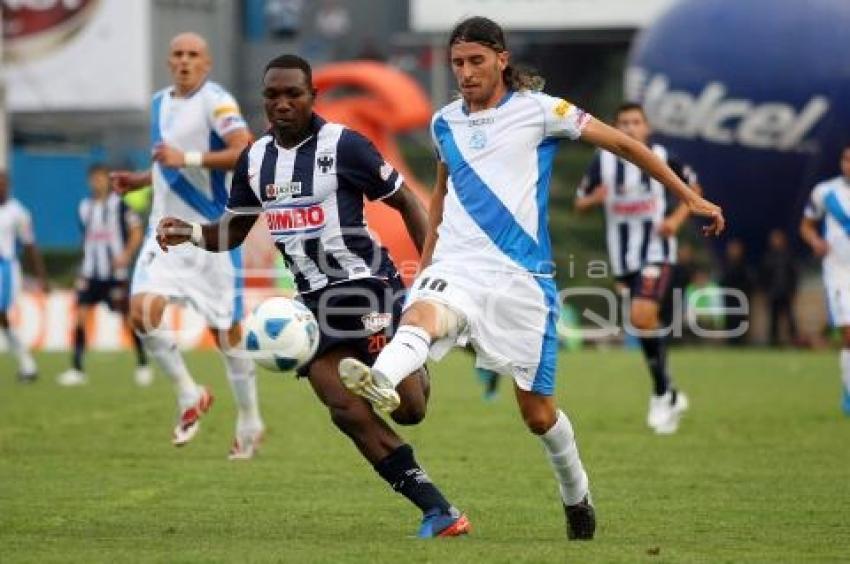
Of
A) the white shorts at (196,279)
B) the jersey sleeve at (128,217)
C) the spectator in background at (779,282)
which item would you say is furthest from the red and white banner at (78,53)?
the white shorts at (196,279)

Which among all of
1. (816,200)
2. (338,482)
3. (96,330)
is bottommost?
(96,330)

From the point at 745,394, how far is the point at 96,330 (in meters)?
12.7

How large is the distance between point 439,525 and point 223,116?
461 cm

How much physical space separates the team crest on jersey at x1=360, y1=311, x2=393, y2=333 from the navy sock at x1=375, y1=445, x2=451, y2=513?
0.57 m

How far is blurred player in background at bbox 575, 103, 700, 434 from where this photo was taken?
49.9ft

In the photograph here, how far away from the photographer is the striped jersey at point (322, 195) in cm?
905

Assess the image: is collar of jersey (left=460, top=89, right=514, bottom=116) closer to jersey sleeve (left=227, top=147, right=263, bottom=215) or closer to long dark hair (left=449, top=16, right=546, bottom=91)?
long dark hair (left=449, top=16, right=546, bottom=91)

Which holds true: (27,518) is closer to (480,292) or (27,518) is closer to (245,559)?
(245,559)

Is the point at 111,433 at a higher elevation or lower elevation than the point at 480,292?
lower

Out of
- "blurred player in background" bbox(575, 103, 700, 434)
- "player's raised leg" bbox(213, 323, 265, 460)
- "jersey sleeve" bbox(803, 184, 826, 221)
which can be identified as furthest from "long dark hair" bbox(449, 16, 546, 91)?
"jersey sleeve" bbox(803, 184, 826, 221)

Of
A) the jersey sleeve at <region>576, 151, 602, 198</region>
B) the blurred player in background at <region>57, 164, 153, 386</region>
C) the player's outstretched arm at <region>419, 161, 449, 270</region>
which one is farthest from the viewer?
the blurred player in background at <region>57, 164, 153, 386</region>

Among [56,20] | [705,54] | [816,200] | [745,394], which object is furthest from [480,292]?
[56,20]

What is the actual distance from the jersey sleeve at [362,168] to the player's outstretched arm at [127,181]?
3327 millimetres

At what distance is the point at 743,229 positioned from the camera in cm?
3052
